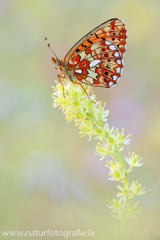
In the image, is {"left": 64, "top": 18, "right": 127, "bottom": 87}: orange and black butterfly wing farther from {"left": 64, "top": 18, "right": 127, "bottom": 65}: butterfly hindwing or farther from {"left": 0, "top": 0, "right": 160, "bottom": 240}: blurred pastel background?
{"left": 0, "top": 0, "right": 160, "bottom": 240}: blurred pastel background

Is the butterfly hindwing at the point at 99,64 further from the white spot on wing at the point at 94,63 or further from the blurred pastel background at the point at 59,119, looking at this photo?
the blurred pastel background at the point at 59,119

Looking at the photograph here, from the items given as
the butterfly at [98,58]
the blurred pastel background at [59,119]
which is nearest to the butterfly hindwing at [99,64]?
→ the butterfly at [98,58]

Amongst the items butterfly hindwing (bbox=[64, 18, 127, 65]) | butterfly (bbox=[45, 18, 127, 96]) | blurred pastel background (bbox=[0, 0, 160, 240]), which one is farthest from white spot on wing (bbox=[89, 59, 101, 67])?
blurred pastel background (bbox=[0, 0, 160, 240])

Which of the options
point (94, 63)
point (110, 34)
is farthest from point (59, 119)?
point (110, 34)

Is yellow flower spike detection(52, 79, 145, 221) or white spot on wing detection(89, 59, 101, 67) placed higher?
white spot on wing detection(89, 59, 101, 67)

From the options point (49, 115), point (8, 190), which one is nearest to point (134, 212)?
point (8, 190)
